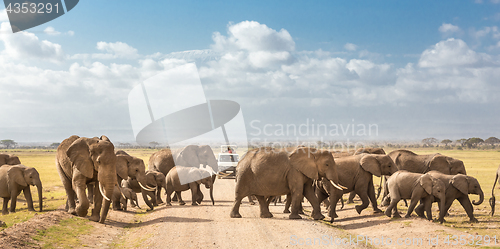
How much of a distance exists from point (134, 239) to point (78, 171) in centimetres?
388

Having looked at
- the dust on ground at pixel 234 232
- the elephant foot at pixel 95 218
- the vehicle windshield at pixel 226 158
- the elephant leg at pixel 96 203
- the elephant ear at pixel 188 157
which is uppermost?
the elephant ear at pixel 188 157

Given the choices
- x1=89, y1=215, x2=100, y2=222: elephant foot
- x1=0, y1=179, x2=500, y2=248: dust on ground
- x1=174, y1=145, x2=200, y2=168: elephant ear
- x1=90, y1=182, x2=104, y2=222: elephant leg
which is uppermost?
x1=174, y1=145, x2=200, y2=168: elephant ear

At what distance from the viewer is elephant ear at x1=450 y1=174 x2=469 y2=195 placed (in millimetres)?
16277

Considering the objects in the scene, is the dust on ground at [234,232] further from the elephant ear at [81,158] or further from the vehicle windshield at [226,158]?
the vehicle windshield at [226,158]

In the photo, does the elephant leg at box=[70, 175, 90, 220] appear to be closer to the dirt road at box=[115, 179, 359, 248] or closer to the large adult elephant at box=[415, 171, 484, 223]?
the dirt road at box=[115, 179, 359, 248]

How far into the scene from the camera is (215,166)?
26.5m

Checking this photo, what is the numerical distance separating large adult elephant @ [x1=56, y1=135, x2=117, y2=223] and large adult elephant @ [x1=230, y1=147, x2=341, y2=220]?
4847mm

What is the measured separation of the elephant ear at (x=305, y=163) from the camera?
16.2 m

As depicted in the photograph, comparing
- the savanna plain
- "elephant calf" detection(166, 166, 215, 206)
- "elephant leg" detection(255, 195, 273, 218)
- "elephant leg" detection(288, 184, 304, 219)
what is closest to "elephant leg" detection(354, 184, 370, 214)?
the savanna plain

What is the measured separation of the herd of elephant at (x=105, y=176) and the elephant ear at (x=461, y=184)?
1101cm

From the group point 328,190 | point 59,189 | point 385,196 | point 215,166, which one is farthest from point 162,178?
point 59,189

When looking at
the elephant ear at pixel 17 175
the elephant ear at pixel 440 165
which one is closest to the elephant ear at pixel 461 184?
the elephant ear at pixel 440 165

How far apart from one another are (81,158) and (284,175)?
761cm

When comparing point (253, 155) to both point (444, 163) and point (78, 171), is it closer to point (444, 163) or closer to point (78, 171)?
point (78, 171)
